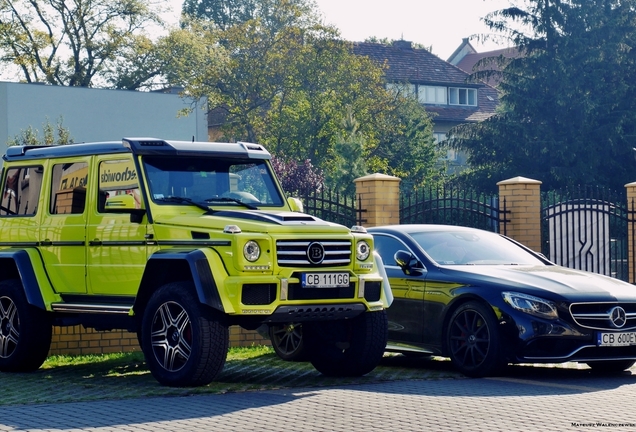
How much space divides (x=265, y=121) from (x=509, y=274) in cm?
4905

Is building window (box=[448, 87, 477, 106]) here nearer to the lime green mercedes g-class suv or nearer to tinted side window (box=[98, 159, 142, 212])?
the lime green mercedes g-class suv

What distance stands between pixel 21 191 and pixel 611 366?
6429 millimetres

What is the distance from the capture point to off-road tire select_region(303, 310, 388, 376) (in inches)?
424

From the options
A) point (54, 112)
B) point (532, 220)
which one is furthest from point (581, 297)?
point (54, 112)

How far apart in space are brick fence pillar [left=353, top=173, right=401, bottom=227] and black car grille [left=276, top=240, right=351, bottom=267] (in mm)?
6398

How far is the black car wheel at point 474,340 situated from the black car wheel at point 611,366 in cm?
114

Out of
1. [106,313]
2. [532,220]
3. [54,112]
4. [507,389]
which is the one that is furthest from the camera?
[54,112]

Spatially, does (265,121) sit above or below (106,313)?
above

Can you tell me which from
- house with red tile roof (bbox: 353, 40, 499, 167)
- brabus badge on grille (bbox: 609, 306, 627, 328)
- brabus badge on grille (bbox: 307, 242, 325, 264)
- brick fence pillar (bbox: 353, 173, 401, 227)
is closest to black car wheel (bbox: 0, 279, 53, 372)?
brabus badge on grille (bbox: 307, 242, 325, 264)

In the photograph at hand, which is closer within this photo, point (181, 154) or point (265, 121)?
point (181, 154)

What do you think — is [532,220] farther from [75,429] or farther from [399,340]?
[75,429]

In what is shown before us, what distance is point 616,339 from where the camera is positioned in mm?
Result: 11141

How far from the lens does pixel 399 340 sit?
40.3 ft

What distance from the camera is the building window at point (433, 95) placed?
78562 mm
